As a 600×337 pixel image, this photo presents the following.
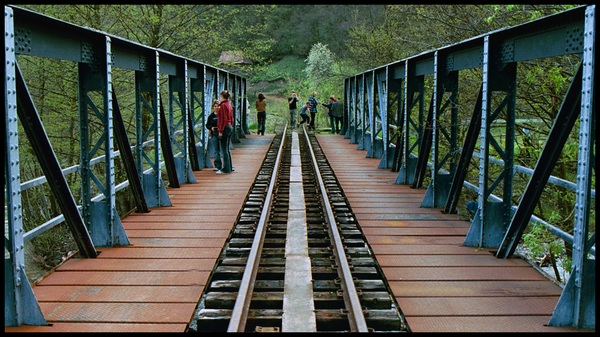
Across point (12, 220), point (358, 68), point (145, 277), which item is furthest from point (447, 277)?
point (358, 68)

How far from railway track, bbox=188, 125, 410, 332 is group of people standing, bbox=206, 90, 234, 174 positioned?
3566 millimetres

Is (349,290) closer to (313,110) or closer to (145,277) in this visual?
(145,277)

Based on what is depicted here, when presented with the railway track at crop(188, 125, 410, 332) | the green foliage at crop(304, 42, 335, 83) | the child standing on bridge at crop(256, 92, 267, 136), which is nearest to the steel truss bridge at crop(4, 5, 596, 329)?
the railway track at crop(188, 125, 410, 332)

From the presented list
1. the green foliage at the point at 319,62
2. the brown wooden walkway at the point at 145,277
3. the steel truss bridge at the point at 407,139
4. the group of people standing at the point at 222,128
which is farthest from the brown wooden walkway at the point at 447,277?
the green foliage at the point at 319,62

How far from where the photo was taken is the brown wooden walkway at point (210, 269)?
5008 mm

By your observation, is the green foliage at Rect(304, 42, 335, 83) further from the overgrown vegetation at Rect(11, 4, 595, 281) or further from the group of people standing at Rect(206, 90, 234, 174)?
the group of people standing at Rect(206, 90, 234, 174)

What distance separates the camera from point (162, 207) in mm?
10172

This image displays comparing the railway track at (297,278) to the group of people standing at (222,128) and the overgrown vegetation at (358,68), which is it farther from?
the group of people standing at (222,128)

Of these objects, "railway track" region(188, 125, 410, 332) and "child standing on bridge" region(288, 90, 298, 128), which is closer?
"railway track" region(188, 125, 410, 332)

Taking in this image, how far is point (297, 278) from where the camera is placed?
6234 millimetres

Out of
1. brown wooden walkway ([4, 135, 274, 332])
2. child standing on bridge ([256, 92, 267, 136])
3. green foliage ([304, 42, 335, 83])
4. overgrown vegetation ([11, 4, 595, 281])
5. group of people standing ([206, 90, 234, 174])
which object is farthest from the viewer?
green foliage ([304, 42, 335, 83])

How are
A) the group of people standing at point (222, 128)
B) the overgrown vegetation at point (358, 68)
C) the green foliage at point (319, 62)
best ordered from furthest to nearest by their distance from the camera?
the green foliage at point (319, 62), the group of people standing at point (222, 128), the overgrown vegetation at point (358, 68)

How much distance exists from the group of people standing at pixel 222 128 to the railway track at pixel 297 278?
357 cm

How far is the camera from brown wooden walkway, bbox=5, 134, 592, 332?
16.4 ft
